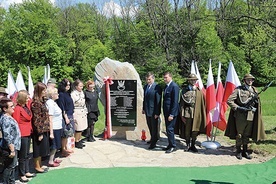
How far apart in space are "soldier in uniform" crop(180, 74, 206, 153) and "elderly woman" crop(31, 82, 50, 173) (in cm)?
289

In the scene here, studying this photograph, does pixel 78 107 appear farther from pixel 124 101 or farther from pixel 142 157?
pixel 142 157

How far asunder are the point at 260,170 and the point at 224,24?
26746mm

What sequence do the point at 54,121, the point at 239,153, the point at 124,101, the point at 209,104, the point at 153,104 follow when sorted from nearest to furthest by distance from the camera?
the point at 54,121 → the point at 239,153 → the point at 153,104 → the point at 209,104 → the point at 124,101

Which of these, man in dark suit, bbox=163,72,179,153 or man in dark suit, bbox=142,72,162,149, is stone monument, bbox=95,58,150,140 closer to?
man in dark suit, bbox=142,72,162,149

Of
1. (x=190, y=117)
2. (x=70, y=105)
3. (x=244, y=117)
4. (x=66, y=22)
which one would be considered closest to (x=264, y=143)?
(x=244, y=117)

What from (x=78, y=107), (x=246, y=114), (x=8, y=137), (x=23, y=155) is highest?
(x=78, y=107)

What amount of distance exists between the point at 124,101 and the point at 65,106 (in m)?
2.06

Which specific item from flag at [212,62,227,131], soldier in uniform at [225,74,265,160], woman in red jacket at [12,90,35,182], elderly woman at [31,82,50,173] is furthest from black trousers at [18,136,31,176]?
flag at [212,62,227,131]

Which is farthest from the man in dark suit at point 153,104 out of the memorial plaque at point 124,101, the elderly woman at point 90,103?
the elderly woman at point 90,103

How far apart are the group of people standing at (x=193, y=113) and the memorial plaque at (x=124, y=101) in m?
0.97

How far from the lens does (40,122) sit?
525cm

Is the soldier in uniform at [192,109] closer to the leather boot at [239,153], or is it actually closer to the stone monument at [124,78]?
the leather boot at [239,153]

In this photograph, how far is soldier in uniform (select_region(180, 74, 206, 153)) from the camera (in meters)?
6.79

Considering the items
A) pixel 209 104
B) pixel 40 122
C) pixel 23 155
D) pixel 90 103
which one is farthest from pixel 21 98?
pixel 209 104
